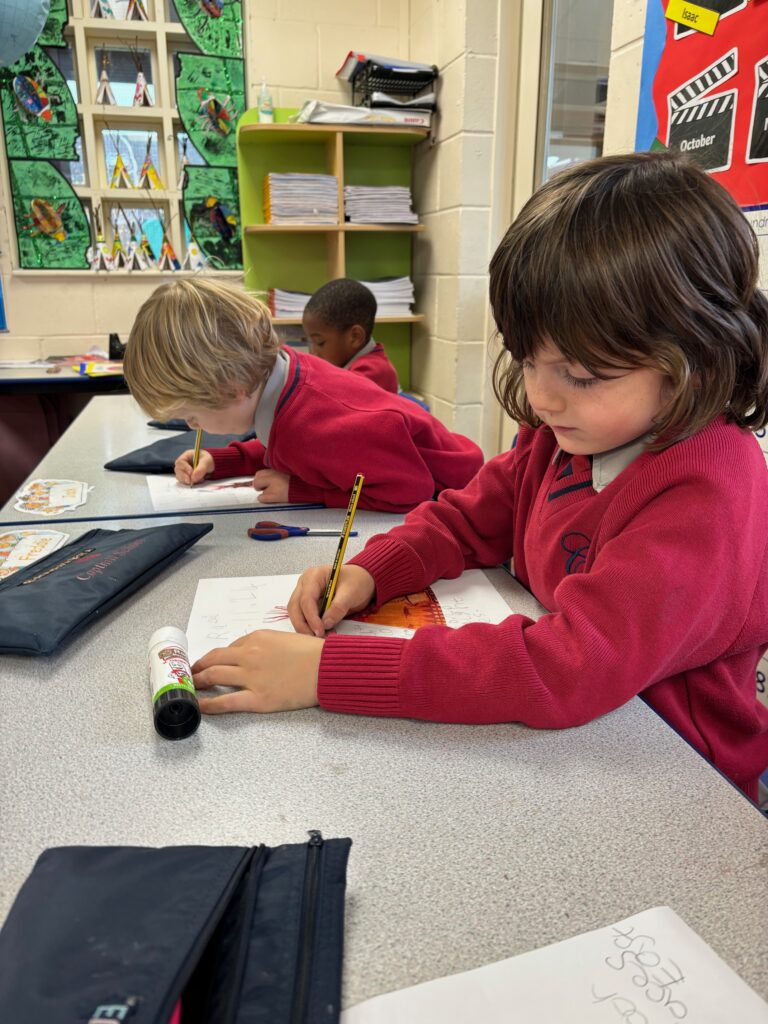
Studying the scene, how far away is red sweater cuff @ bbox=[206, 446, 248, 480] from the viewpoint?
4.95ft

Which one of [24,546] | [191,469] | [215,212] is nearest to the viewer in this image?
[24,546]

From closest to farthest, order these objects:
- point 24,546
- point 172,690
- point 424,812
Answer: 1. point 424,812
2. point 172,690
3. point 24,546

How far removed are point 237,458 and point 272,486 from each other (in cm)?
20

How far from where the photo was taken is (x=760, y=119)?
120cm

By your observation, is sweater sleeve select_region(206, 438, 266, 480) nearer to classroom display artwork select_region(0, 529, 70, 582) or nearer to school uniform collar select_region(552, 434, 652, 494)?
classroom display artwork select_region(0, 529, 70, 582)

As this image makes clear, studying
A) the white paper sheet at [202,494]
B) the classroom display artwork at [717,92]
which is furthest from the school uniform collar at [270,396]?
the classroom display artwork at [717,92]

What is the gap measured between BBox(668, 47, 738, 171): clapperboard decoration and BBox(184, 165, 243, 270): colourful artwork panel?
201 centimetres

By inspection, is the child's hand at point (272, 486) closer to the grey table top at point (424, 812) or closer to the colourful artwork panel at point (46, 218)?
the grey table top at point (424, 812)

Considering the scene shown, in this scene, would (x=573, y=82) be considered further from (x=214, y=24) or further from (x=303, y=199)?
(x=214, y=24)

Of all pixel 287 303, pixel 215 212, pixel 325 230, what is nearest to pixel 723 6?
pixel 325 230

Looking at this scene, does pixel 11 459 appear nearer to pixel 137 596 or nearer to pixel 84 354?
pixel 84 354

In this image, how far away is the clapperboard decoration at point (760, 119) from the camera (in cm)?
119

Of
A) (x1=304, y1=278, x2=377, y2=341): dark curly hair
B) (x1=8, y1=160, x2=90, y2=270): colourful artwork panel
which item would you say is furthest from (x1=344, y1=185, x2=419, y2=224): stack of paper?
(x1=8, y1=160, x2=90, y2=270): colourful artwork panel

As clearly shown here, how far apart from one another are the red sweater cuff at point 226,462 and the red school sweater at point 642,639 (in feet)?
2.91
